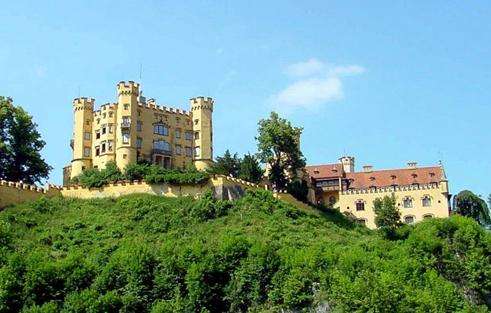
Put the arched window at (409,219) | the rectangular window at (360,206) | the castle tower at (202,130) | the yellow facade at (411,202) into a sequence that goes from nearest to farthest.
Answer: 1. the yellow facade at (411,202)
2. the arched window at (409,219)
3. the castle tower at (202,130)
4. the rectangular window at (360,206)

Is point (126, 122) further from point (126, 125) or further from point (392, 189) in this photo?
point (392, 189)

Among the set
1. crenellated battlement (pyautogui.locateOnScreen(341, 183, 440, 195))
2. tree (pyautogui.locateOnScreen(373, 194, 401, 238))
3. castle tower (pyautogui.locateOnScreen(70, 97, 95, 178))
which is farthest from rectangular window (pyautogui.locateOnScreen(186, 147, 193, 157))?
tree (pyautogui.locateOnScreen(373, 194, 401, 238))

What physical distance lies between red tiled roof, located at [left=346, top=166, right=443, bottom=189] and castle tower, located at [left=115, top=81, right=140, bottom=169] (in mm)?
23647

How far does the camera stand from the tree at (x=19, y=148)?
7408 cm

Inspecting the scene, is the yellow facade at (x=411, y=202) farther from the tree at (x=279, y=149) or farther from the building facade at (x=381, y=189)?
the tree at (x=279, y=149)

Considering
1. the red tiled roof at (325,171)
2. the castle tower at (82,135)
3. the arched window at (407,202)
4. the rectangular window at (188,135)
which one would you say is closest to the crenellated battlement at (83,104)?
the castle tower at (82,135)

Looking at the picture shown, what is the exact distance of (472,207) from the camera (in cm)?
8075

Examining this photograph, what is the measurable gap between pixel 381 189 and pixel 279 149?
13.1m

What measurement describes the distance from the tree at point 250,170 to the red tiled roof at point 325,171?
467 inches

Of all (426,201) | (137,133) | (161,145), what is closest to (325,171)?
(426,201)

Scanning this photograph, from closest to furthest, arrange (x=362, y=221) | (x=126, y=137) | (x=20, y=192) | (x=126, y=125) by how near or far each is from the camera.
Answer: (x=20, y=192) → (x=126, y=137) → (x=126, y=125) → (x=362, y=221)

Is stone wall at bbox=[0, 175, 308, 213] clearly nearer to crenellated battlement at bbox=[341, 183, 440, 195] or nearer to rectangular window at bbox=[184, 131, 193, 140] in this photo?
rectangular window at bbox=[184, 131, 193, 140]

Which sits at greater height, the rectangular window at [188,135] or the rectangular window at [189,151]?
the rectangular window at [188,135]

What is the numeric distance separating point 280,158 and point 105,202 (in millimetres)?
17203
